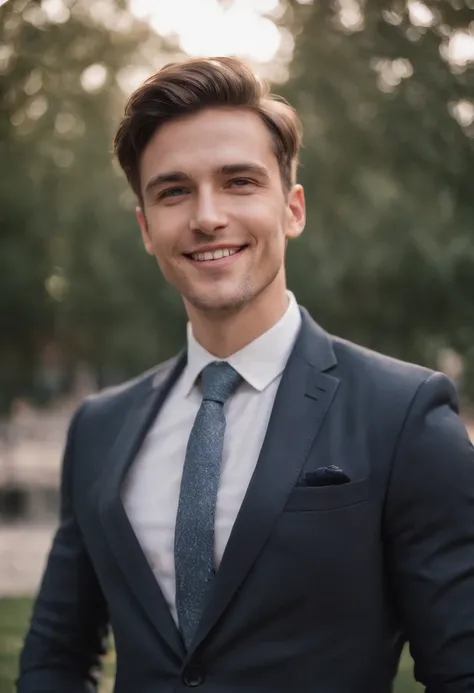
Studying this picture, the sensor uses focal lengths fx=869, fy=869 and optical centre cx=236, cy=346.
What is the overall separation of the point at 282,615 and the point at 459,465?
52 cm

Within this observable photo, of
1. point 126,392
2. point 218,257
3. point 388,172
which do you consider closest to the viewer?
point 218,257

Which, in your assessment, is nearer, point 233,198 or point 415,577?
point 415,577

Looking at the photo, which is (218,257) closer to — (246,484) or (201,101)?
(201,101)

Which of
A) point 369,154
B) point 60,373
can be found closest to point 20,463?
point 60,373

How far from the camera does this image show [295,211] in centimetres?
240

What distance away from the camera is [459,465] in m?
1.92

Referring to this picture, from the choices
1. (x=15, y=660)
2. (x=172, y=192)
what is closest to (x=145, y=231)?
(x=172, y=192)

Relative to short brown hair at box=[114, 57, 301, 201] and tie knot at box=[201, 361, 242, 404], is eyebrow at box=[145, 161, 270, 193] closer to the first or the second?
short brown hair at box=[114, 57, 301, 201]

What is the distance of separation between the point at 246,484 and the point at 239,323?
0.43 m

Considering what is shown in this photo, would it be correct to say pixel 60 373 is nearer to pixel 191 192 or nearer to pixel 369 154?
pixel 369 154

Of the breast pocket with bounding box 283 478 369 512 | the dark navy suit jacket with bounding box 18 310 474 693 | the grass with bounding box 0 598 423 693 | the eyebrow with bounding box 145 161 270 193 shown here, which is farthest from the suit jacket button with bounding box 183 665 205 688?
the grass with bounding box 0 598 423 693

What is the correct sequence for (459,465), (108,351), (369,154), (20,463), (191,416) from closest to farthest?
1. (459,465)
2. (191,416)
3. (369,154)
4. (108,351)
5. (20,463)

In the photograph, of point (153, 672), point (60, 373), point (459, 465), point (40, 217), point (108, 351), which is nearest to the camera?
point (459, 465)

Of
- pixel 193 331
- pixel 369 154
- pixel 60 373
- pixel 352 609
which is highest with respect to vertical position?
pixel 369 154
